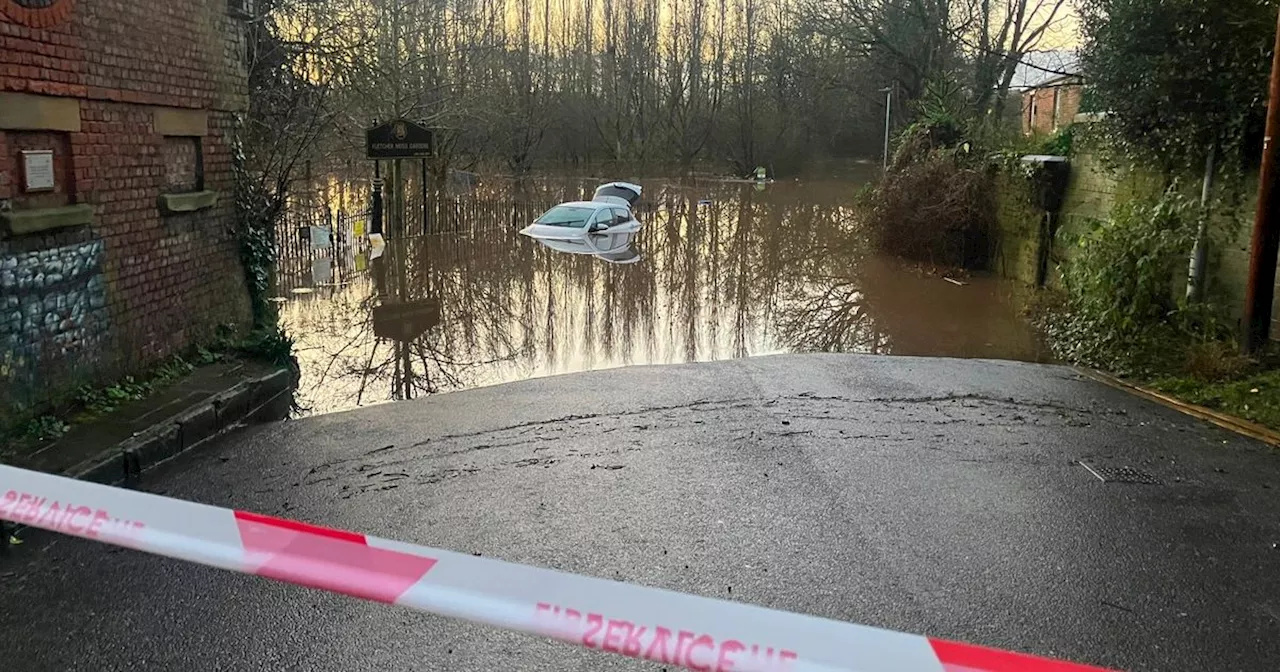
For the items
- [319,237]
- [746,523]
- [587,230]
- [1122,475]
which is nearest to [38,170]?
[746,523]

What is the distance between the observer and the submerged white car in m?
22.0

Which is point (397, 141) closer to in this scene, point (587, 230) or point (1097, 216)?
point (587, 230)

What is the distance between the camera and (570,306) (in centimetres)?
1512

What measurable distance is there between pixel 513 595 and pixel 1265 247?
8.37 metres

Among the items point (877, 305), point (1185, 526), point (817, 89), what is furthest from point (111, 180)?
point (817, 89)

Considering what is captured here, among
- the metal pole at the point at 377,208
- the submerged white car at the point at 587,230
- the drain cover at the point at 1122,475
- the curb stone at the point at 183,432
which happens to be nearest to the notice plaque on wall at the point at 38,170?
the curb stone at the point at 183,432

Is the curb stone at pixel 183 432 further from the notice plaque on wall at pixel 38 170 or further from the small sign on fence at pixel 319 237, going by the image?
the small sign on fence at pixel 319 237

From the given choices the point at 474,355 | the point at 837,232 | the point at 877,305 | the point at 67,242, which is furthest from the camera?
the point at 837,232

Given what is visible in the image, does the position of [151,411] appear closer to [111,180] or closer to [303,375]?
[111,180]

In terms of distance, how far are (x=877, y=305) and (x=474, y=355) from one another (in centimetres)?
710

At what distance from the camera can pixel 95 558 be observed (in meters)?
4.57

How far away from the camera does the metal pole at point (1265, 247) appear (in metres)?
8.12

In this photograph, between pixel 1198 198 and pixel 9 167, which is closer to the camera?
pixel 9 167

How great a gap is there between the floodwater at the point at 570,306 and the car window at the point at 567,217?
33.4 inches
